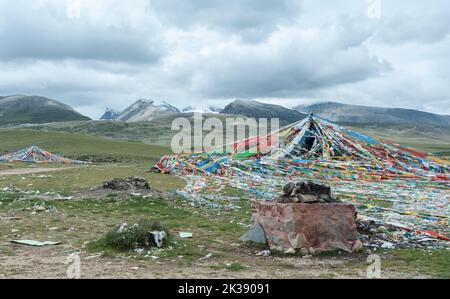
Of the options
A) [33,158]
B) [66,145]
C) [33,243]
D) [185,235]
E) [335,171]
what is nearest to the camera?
[33,243]

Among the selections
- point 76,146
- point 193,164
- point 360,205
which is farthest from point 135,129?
point 360,205

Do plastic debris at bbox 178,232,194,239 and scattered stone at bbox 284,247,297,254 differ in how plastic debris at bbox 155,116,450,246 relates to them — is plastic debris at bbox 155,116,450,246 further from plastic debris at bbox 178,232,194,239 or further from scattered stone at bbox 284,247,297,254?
plastic debris at bbox 178,232,194,239

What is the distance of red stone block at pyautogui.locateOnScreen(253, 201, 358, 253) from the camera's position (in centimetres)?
923

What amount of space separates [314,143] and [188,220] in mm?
15140

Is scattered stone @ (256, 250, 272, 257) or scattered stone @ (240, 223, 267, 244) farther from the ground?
scattered stone @ (240, 223, 267, 244)

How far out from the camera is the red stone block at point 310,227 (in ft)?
30.3

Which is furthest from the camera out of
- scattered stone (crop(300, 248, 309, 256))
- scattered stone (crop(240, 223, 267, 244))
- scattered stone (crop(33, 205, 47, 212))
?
scattered stone (crop(33, 205, 47, 212))

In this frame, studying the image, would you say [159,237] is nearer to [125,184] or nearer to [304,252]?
[304,252]

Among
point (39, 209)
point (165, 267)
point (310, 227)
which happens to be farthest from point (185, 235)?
point (39, 209)

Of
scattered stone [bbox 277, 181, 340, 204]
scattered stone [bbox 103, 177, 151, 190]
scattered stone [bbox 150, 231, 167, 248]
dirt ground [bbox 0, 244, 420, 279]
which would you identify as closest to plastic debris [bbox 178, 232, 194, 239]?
scattered stone [bbox 150, 231, 167, 248]

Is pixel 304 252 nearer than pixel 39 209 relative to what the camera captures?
Yes

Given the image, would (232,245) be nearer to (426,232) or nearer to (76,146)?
(426,232)

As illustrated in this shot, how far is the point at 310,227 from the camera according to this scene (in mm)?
9273
